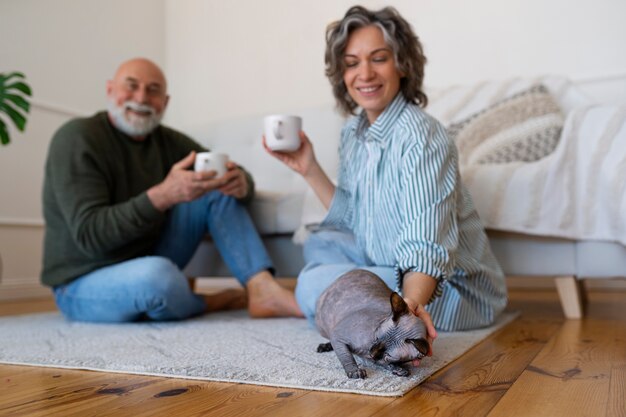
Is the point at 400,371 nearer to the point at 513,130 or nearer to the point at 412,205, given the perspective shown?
the point at 412,205

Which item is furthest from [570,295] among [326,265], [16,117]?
[16,117]

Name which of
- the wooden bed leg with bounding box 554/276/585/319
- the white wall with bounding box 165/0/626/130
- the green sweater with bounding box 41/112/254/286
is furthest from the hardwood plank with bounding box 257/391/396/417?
the white wall with bounding box 165/0/626/130

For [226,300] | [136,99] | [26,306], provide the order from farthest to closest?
[26,306]
[226,300]
[136,99]

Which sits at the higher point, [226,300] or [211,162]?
[211,162]

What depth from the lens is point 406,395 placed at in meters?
0.85

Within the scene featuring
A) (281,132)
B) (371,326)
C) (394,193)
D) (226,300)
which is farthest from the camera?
(226,300)

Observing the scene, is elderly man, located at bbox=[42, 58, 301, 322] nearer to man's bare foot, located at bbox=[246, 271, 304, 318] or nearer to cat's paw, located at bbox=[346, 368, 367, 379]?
man's bare foot, located at bbox=[246, 271, 304, 318]

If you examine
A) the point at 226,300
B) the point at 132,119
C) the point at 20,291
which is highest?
the point at 132,119

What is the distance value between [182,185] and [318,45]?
1.99 metres

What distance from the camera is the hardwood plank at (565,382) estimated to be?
0.78m

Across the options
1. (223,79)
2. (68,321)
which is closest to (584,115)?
(68,321)

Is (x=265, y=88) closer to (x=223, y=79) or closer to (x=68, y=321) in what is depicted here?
(x=223, y=79)

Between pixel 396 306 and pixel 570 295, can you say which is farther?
pixel 570 295

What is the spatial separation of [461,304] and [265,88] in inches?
92.1
